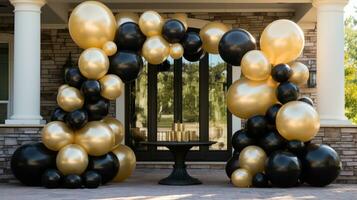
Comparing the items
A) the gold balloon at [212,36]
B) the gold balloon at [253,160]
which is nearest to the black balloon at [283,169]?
the gold balloon at [253,160]

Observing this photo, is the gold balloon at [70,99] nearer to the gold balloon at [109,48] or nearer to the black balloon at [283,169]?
the gold balloon at [109,48]

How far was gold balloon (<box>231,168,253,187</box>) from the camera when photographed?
950 cm

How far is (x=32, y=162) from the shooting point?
948 centimetres

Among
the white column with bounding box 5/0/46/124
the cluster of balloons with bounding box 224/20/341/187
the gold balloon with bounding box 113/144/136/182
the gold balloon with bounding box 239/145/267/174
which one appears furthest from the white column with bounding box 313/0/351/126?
the white column with bounding box 5/0/46/124

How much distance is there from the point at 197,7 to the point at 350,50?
86.8 ft

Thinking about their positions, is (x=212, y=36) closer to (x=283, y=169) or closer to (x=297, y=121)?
(x=297, y=121)

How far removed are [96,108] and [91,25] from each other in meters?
1.31

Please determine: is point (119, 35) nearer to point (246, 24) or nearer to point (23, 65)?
point (23, 65)

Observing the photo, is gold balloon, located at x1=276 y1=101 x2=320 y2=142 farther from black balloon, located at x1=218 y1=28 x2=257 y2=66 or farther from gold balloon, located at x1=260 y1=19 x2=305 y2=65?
black balloon, located at x1=218 y1=28 x2=257 y2=66

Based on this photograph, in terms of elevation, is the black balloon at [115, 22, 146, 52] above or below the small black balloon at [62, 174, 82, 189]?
above

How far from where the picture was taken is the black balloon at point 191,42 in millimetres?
9992

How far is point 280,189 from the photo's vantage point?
921 cm

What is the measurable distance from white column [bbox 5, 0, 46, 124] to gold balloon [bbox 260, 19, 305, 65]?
156 inches

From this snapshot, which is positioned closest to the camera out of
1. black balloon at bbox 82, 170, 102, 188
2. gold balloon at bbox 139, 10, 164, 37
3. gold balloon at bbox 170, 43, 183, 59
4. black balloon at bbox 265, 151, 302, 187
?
black balloon at bbox 265, 151, 302, 187
